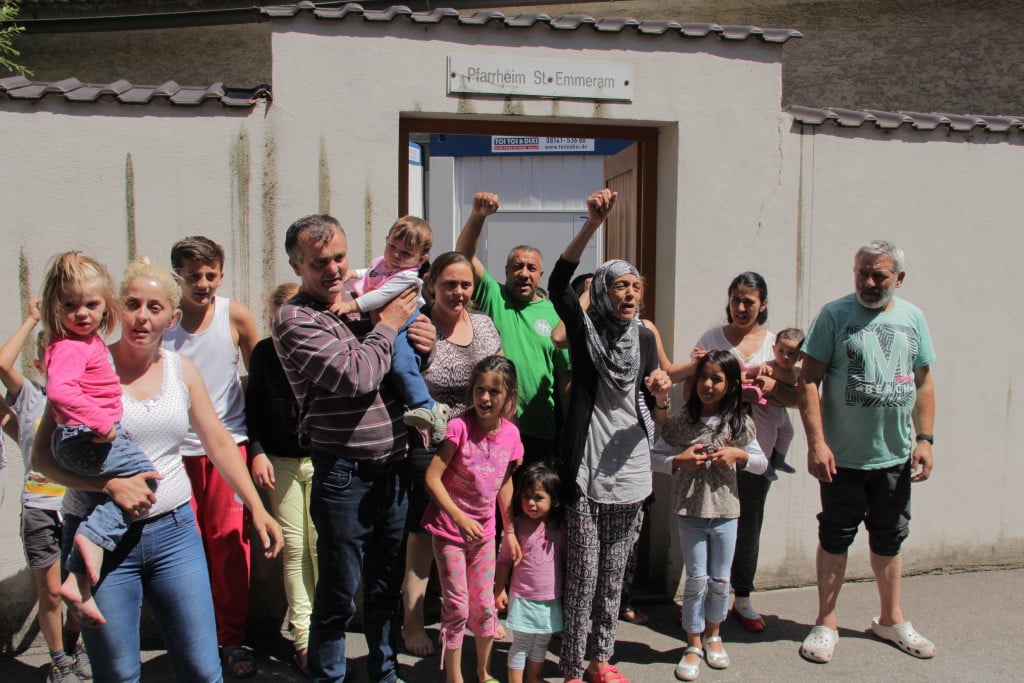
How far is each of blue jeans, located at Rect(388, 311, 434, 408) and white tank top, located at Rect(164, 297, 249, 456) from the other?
0.94m

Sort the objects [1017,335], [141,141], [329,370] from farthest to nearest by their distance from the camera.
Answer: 1. [1017,335]
2. [141,141]
3. [329,370]

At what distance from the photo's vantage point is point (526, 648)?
357 centimetres

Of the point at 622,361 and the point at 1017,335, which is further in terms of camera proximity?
the point at 1017,335

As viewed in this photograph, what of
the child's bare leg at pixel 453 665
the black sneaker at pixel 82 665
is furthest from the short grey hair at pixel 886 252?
the black sneaker at pixel 82 665

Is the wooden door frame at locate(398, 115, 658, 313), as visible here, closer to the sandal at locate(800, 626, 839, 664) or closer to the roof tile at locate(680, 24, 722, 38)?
the roof tile at locate(680, 24, 722, 38)

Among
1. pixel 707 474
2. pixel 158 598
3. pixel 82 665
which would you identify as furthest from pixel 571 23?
pixel 82 665

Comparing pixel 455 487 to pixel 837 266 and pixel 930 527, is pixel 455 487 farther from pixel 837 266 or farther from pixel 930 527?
pixel 930 527

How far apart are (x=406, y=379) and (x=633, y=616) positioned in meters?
2.05

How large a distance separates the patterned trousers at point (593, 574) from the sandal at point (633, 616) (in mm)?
736

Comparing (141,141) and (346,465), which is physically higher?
(141,141)

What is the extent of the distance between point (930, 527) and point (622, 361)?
2.74 metres

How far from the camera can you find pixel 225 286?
416 cm

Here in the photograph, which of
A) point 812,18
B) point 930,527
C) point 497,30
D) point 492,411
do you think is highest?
point 812,18

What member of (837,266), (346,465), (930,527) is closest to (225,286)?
(346,465)
